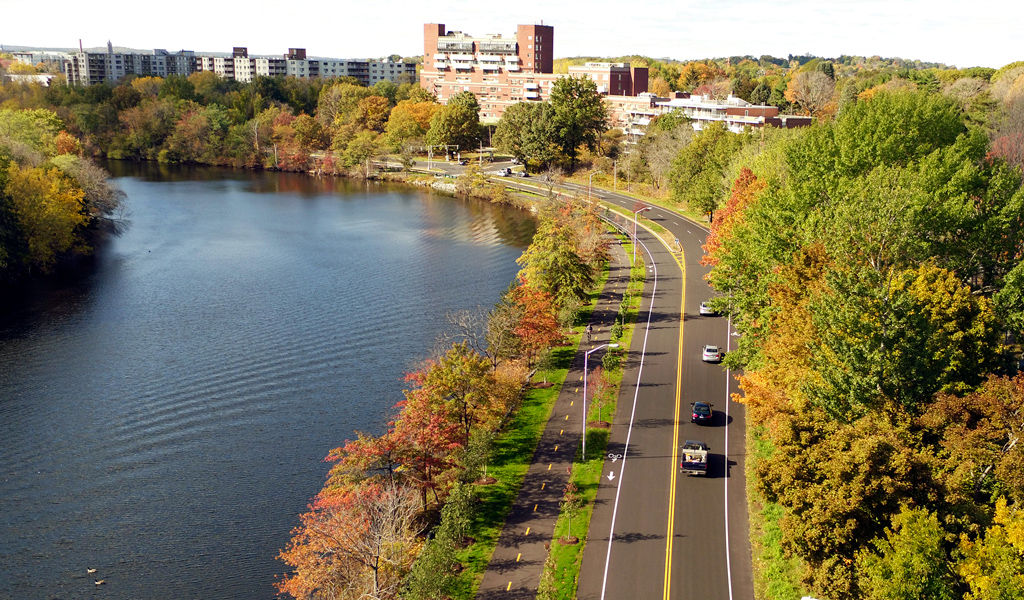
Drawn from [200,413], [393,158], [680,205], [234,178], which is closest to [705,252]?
[680,205]

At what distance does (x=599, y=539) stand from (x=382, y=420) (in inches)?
789

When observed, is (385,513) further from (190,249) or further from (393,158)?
(393,158)

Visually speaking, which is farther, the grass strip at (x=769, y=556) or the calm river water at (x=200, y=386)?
the calm river water at (x=200, y=386)

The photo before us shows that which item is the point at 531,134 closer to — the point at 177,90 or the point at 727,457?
the point at 177,90

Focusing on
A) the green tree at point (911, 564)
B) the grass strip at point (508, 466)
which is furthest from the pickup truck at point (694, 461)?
the green tree at point (911, 564)

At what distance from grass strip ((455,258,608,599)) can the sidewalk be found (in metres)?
0.39

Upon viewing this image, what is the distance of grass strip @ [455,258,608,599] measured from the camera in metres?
37.0

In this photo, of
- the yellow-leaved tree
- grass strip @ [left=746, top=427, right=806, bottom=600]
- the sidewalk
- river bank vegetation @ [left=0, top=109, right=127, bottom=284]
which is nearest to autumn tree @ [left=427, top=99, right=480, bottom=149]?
river bank vegetation @ [left=0, top=109, right=127, bottom=284]

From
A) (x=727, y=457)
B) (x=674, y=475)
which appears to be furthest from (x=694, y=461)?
(x=727, y=457)

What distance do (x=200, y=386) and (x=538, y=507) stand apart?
→ 29.5m

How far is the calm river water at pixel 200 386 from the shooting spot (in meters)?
40.0

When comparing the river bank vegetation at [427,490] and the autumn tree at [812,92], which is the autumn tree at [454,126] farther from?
the river bank vegetation at [427,490]

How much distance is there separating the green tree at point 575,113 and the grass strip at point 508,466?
83413mm

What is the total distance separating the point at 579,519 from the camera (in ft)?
129
